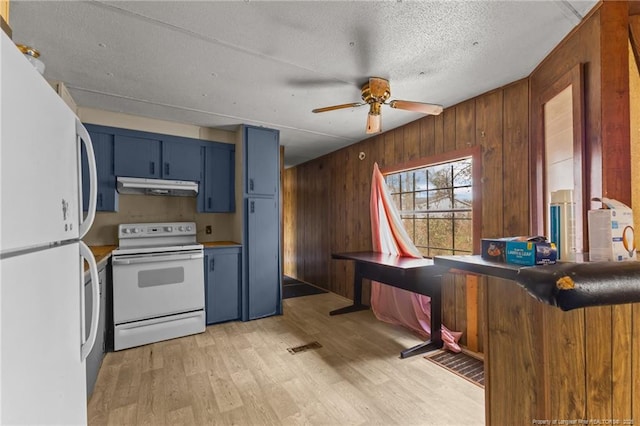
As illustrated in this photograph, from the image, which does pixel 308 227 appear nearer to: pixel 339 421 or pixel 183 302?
pixel 183 302

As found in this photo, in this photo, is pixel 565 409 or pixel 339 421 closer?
pixel 565 409

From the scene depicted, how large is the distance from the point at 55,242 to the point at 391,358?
2511 mm

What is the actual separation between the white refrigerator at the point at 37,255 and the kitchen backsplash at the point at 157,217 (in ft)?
8.77

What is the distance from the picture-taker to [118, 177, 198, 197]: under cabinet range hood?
298 cm

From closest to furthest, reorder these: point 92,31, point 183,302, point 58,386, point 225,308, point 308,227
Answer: point 58,386 → point 92,31 → point 183,302 → point 225,308 → point 308,227

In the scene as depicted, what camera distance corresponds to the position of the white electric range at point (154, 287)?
2705 mm

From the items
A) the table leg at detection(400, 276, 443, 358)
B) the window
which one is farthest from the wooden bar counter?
the window

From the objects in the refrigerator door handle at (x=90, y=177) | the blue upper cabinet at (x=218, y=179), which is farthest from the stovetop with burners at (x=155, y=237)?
the refrigerator door handle at (x=90, y=177)

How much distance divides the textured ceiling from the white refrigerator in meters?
1.08

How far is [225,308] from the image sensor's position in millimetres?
3363

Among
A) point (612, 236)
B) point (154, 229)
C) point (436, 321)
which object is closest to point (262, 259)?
point (154, 229)

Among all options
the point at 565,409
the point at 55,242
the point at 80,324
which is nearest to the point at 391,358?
the point at 565,409

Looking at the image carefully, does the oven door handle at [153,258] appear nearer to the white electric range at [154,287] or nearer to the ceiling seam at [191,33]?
the white electric range at [154,287]

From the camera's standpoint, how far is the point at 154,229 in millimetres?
3215
